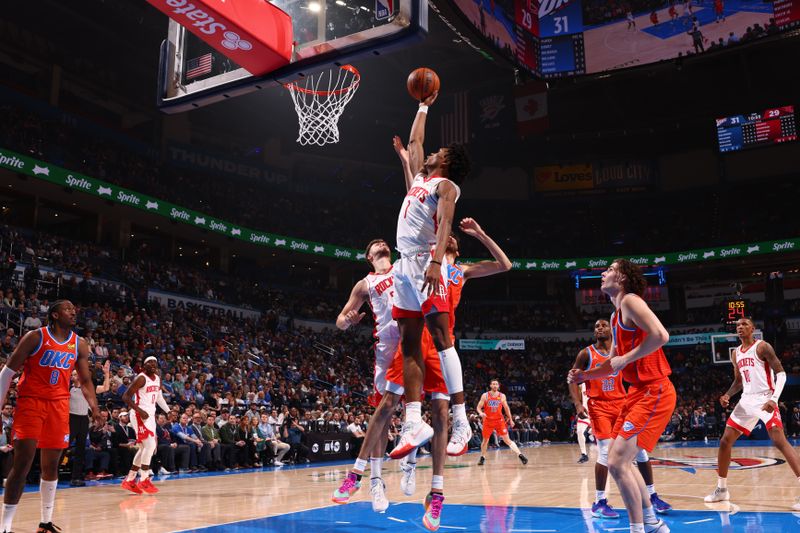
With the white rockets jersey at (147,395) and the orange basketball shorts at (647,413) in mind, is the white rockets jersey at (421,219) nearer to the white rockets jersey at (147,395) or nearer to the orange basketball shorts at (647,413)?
the orange basketball shorts at (647,413)

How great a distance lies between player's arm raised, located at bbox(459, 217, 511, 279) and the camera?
5.51 m

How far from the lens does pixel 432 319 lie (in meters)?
4.81

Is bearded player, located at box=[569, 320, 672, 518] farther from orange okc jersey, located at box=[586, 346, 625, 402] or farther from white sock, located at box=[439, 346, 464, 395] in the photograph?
white sock, located at box=[439, 346, 464, 395]

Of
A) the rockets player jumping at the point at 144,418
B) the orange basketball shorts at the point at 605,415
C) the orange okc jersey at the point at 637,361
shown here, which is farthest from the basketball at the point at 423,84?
the rockets player jumping at the point at 144,418

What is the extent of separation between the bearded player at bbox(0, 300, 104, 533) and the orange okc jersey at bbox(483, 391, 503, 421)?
10.7 metres

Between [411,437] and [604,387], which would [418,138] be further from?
[604,387]

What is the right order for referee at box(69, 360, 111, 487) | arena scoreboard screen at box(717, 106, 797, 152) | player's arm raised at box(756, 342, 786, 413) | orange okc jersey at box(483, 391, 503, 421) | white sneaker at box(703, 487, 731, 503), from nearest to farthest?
1. white sneaker at box(703, 487, 731, 503)
2. player's arm raised at box(756, 342, 786, 413)
3. referee at box(69, 360, 111, 487)
4. orange okc jersey at box(483, 391, 503, 421)
5. arena scoreboard screen at box(717, 106, 797, 152)

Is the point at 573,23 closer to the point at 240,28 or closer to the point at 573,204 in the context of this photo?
the point at 240,28

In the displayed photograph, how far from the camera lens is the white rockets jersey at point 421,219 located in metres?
4.84

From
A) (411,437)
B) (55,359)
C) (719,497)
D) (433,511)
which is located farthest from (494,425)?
(411,437)

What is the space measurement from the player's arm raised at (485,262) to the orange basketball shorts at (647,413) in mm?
1414

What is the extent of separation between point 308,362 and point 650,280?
21533mm

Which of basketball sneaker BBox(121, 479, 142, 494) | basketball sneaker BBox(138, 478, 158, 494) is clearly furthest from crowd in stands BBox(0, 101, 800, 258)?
basketball sneaker BBox(138, 478, 158, 494)

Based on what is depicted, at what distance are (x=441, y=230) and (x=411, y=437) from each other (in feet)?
4.79
